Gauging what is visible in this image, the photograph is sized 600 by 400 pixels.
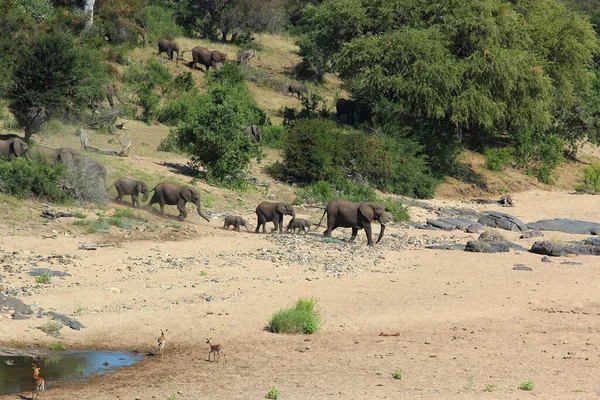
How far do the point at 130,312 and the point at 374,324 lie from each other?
12.3 feet

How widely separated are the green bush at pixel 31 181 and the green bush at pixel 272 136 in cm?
1407

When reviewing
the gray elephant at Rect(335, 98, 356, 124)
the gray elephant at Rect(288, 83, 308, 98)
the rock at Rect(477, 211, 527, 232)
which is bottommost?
the rock at Rect(477, 211, 527, 232)

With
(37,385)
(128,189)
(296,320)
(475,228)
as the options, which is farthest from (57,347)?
(475,228)

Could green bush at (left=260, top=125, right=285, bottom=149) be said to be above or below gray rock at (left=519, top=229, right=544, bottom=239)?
above

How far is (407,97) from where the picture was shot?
39844 millimetres

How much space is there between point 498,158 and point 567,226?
13594 mm

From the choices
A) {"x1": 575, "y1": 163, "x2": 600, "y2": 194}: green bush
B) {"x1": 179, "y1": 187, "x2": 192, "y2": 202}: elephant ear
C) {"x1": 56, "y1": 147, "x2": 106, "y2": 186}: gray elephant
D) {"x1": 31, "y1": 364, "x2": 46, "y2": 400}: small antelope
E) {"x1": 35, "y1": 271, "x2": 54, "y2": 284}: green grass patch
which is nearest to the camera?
{"x1": 31, "y1": 364, "x2": 46, "y2": 400}: small antelope

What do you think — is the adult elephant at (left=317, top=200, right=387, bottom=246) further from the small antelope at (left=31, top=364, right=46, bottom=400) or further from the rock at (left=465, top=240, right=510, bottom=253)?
the small antelope at (left=31, top=364, right=46, bottom=400)

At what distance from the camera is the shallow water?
11.5m

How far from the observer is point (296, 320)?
14281 millimetres

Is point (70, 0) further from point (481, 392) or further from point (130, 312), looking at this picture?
point (481, 392)

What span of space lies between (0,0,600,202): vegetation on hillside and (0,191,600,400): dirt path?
311 inches

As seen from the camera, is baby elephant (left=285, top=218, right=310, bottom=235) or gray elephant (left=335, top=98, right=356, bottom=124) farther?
gray elephant (left=335, top=98, right=356, bottom=124)

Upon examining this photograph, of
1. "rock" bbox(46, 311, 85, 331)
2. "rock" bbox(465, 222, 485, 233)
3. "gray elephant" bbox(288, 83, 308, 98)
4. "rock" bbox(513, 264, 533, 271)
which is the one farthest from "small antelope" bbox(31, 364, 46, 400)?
"gray elephant" bbox(288, 83, 308, 98)
